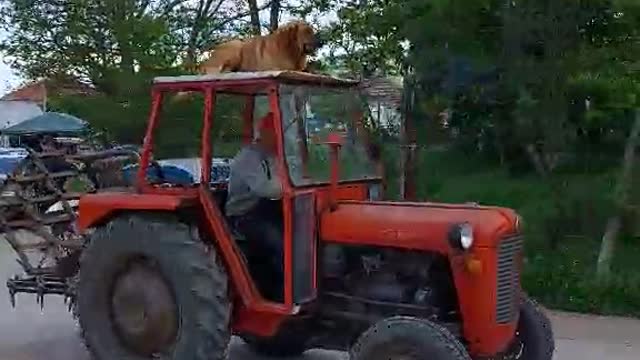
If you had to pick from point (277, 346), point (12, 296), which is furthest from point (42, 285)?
point (277, 346)

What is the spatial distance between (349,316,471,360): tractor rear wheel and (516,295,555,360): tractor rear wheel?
41.7 inches

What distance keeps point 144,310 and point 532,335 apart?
8.56ft

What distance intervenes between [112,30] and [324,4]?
4.99 m

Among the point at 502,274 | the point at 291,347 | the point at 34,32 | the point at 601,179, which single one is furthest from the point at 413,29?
the point at 34,32

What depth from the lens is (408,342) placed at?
5.92m

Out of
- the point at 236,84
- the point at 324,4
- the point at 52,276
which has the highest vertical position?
the point at 324,4

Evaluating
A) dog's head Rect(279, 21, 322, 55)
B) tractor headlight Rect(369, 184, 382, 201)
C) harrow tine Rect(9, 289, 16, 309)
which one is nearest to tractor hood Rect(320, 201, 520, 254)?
tractor headlight Rect(369, 184, 382, 201)

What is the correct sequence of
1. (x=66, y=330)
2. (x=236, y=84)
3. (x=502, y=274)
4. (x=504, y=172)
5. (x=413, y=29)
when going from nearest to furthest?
(x=502, y=274) → (x=236, y=84) → (x=66, y=330) → (x=413, y=29) → (x=504, y=172)

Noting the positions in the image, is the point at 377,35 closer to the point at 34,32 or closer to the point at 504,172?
the point at 504,172

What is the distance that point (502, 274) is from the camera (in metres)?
6.29

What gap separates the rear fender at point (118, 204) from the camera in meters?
6.86

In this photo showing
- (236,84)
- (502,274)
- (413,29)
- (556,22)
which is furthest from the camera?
(413,29)

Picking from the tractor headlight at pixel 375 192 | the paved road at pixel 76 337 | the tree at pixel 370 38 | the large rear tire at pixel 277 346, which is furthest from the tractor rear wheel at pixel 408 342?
the tree at pixel 370 38

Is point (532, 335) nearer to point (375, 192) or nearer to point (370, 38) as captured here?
point (375, 192)
